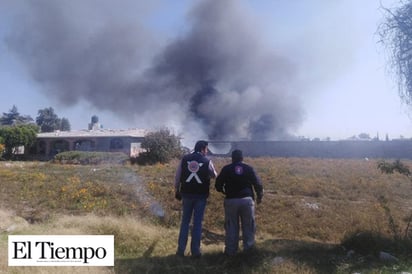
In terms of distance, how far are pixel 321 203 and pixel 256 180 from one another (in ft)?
15.5

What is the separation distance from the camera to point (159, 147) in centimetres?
2402

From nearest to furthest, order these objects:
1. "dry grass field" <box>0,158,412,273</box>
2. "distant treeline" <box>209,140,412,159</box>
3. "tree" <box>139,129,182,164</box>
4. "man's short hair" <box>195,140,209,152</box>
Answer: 1. "dry grass field" <box>0,158,412,273</box>
2. "man's short hair" <box>195,140,209,152</box>
3. "tree" <box>139,129,182,164</box>
4. "distant treeline" <box>209,140,412,159</box>

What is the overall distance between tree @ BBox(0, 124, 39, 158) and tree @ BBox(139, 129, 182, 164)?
17.9 m

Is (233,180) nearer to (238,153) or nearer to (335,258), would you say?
(238,153)

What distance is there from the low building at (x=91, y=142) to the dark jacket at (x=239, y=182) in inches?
1087

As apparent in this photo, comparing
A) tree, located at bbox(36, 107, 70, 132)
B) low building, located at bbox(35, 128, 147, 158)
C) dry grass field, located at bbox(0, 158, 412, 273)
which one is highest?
tree, located at bbox(36, 107, 70, 132)

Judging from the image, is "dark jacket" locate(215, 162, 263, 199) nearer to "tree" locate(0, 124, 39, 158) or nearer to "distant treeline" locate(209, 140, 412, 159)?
"distant treeline" locate(209, 140, 412, 159)

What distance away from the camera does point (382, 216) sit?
727cm

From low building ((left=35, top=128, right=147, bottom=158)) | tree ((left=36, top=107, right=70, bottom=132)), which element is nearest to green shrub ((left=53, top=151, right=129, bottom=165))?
low building ((left=35, top=128, right=147, bottom=158))

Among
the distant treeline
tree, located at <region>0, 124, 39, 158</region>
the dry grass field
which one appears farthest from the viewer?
tree, located at <region>0, 124, 39, 158</region>

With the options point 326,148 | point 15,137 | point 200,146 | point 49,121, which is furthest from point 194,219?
point 49,121

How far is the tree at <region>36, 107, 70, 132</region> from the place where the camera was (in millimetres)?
65250

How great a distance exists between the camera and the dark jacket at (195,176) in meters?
4.95

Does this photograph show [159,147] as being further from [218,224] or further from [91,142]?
[218,224]
